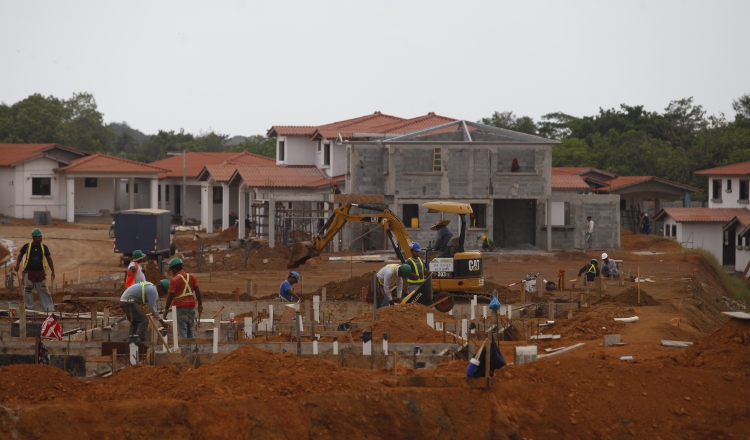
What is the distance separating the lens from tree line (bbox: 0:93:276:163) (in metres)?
77.0

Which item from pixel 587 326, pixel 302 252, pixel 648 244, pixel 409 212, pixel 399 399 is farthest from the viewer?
pixel 648 244

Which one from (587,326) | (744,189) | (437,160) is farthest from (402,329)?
(744,189)

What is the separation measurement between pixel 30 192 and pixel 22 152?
3362 millimetres

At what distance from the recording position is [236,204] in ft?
183

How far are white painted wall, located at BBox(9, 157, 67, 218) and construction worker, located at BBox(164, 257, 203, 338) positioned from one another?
40.1 m

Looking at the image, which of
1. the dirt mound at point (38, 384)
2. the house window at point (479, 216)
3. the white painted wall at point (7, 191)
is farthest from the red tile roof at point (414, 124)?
the dirt mound at point (38, 384)

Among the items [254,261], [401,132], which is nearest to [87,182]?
[401,132]

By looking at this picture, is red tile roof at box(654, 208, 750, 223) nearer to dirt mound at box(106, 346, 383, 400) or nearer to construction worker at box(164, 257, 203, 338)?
construction worker at box(164, 257, 203, 338)

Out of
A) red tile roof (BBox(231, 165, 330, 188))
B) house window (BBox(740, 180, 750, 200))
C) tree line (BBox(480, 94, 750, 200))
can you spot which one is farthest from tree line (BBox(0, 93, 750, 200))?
red tile roof (BBox(231, 165, 330, 188))

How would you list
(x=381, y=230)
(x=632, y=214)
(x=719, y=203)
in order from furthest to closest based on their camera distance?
(x=632, y=214) → (x=719, y=203) → (x=381, y=230)

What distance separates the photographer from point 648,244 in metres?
45.5

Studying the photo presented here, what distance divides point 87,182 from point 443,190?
79.8 ft

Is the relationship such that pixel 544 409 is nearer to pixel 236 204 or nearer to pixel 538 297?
pixel 538 297

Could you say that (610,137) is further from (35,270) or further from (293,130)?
(35,270)
